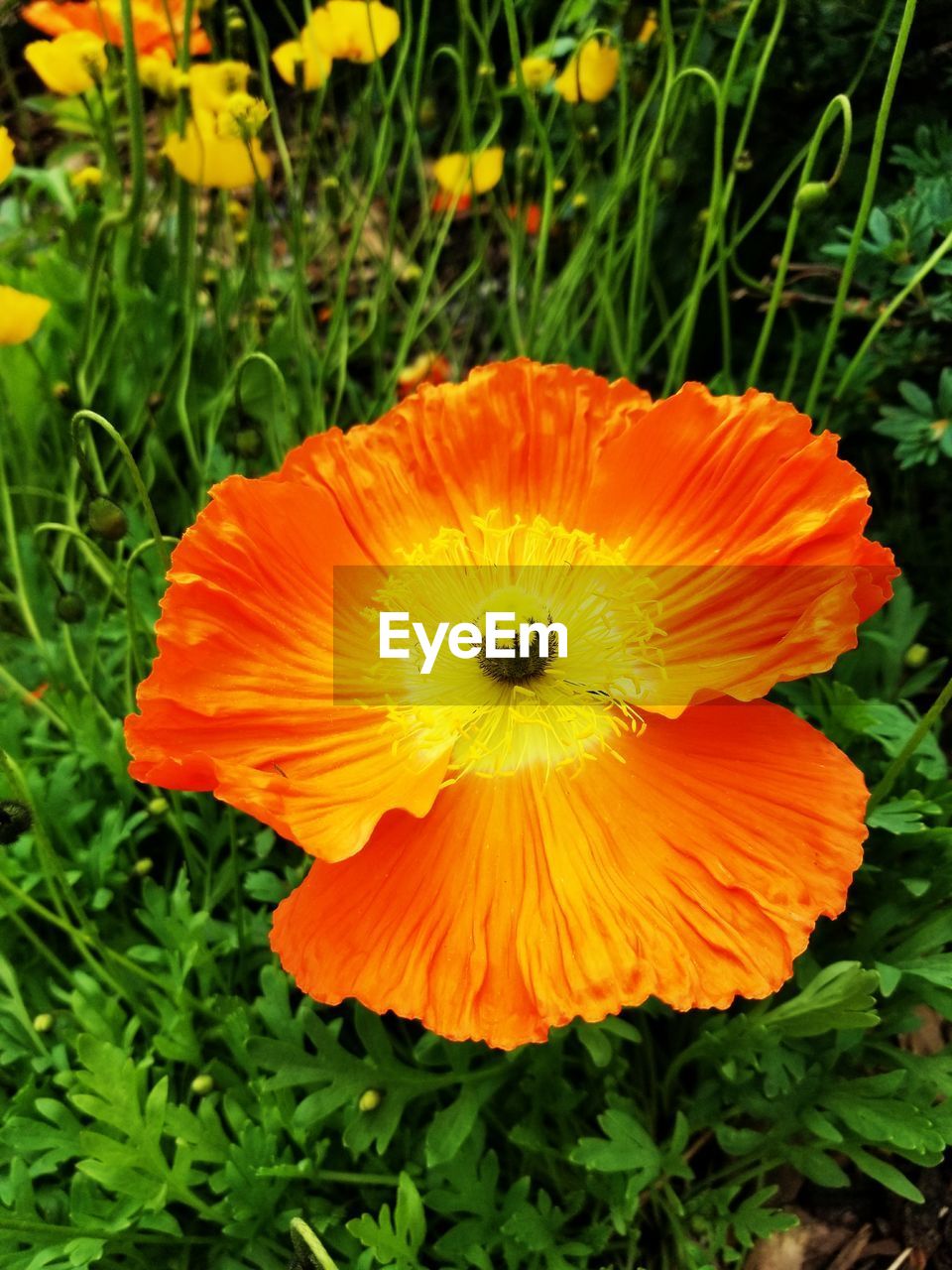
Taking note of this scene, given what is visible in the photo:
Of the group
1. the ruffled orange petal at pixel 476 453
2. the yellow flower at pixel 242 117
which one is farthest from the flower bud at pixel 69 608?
the yellow flower at pixel 242 117

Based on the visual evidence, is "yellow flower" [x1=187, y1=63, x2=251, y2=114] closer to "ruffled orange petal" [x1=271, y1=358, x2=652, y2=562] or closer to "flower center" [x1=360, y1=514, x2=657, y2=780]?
"ruffled orange petal" [x1=271, y1=358, x2=652, y2=562]

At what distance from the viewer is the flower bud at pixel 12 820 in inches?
47.3

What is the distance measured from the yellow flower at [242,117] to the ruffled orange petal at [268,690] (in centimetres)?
55

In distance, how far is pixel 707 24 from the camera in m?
1.80

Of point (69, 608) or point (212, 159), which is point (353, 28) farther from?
point (69, 608)

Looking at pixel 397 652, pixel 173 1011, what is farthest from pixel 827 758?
pixel 173 1011

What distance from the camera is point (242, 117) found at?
1462mm

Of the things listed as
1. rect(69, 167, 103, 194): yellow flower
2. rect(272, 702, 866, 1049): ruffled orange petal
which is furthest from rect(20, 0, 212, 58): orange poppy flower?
rect(272, 702, 866, 1049): ruffled orange petal

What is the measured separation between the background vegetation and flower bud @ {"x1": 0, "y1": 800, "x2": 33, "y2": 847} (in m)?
0.03

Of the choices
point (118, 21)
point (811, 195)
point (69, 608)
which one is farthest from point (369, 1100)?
point (118, 21)

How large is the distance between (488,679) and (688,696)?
0.24 meters

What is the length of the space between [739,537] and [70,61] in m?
1.27

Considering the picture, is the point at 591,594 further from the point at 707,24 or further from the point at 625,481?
the point at 707,24

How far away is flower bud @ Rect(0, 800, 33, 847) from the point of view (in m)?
1.20
